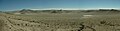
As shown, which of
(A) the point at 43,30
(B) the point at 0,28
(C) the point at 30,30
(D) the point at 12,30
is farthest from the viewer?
(A) the point at 43,30

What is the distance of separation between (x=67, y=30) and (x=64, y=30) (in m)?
0.47

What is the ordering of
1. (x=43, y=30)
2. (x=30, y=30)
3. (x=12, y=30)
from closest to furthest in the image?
(x=12, y=30) → (x=30, y=30) → (x=43, y=30)

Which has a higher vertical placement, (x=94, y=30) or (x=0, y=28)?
(x=0, y=28)

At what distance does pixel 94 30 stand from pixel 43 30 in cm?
752

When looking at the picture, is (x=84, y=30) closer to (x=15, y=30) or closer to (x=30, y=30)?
(x=30, y=30)

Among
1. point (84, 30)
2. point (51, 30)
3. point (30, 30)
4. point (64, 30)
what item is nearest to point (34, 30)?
point (30, 30)

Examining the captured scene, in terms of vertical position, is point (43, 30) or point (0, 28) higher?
point (0, 28)

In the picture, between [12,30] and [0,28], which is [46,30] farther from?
[0,28]

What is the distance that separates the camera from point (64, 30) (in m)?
21.7

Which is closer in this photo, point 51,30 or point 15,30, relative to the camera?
point 15,30

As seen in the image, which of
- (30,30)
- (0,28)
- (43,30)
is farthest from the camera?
(43,30)

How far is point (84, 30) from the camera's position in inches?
835

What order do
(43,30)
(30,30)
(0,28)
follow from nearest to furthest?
1. (0,28)
2. (30,30)
3. (43,30)

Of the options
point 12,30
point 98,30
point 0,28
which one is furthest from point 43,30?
point 98,30
